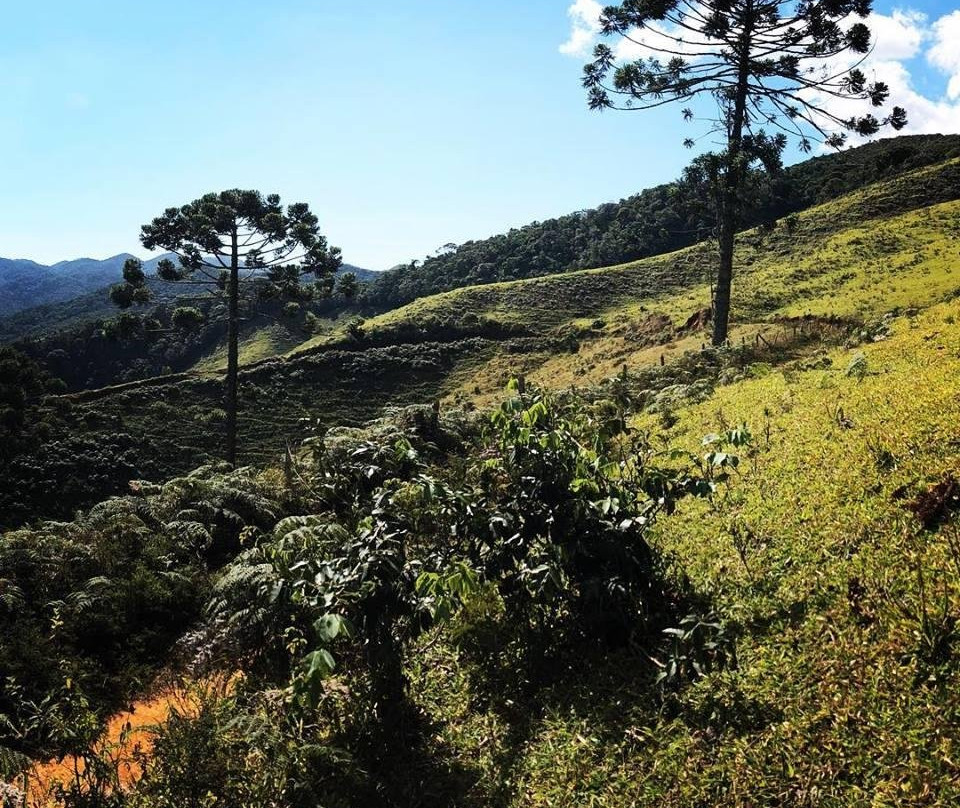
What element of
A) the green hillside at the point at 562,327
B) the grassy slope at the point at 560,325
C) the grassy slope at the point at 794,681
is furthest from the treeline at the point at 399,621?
the grassy slope at the point at 560,325

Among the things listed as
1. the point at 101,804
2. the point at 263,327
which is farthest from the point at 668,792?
A: the point at 263,327

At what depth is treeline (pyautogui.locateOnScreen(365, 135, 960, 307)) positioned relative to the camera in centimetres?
7256

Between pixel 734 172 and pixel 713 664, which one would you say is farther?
pixel 734 172

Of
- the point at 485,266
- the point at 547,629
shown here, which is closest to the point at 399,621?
the point at 547,629

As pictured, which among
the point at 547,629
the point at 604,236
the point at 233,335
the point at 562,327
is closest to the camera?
the point at 547,629

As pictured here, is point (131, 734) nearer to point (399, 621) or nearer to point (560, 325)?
point (399, 621)

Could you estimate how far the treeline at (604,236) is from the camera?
72.6m

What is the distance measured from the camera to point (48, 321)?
137750mm

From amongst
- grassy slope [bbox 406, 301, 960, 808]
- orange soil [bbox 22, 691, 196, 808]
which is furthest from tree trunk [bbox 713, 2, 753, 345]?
orange soil [bbox 22, 691, 196, 808]

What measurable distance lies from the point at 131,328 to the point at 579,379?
64.7 ft

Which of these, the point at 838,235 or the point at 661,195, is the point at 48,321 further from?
the point at 838,235

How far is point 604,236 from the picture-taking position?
83.3 m

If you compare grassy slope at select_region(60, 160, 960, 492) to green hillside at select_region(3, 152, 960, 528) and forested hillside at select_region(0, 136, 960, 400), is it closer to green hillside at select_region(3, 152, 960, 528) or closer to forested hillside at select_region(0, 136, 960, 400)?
green hillside at select_region(3, 152, 960, 528)

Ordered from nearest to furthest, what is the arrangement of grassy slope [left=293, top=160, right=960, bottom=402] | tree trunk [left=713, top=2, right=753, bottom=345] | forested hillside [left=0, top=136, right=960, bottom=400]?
tree trunk [left=713, top=2, right=753, bottom=345], grassy slope [left=293, top=160, right=960, bottom=402], forested hillside [left=0, top=136, right=960, bottom=400]
